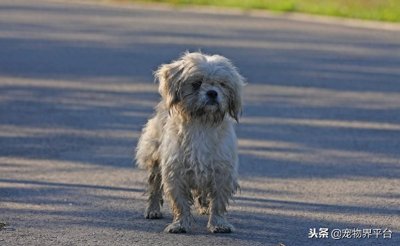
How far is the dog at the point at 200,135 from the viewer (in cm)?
889

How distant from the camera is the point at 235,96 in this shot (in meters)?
8.98

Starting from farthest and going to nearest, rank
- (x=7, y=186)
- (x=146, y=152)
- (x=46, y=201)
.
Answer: (x=7, y=186), (x=46, y=201), (x=146, y=152)

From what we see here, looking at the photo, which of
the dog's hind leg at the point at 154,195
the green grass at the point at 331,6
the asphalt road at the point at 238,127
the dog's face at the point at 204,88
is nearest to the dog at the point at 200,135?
the dog's face at the point at 204,88

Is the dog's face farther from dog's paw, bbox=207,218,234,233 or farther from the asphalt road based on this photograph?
the asphalt road

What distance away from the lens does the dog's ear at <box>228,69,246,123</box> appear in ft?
29.3

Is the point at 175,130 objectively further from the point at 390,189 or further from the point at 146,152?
the point at 390,189

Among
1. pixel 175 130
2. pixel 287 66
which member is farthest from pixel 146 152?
pixel 287 66

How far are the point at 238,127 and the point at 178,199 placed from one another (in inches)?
230

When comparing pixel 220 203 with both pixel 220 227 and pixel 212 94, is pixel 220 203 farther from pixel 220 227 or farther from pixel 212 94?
pixel 212 94

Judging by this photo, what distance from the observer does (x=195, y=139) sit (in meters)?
9.05

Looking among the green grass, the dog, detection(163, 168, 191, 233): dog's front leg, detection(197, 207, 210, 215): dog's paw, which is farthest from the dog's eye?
the green grass

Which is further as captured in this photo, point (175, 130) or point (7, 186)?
point (7, 186)

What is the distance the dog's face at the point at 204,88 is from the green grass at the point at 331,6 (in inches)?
825

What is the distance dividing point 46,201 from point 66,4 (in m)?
24.0
